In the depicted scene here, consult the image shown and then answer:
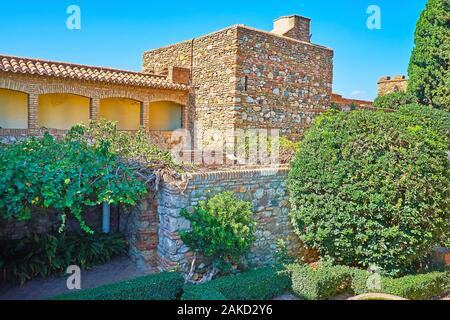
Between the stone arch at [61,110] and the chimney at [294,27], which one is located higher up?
the chimney at [294,27]

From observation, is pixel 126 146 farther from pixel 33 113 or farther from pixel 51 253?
pixel 33 113

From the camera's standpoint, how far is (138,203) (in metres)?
7.80

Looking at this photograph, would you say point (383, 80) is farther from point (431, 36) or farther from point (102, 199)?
point (102, 199)

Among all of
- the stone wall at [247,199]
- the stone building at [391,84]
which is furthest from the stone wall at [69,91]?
the stone building at [391,84]

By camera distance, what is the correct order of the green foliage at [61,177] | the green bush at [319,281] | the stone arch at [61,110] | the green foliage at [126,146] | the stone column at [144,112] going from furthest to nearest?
Result: the stone column at [144,112]
the stone arch at [61,110]
the green foliage at [126,146]
the green bush at [319,281]
the green foliage at [61,177]

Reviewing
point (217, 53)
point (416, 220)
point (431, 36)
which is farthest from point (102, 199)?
point (431, 36)

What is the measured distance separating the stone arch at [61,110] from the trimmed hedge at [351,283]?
9.09m

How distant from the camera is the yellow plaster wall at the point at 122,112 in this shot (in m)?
13.8

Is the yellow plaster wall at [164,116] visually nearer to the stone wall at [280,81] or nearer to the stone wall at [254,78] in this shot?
the stone wall at [254,78]

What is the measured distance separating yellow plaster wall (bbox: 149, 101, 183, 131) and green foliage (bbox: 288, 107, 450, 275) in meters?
8.10

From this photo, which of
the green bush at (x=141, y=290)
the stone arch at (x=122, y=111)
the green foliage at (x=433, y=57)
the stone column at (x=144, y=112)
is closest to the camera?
the green bush at (x=141, y=290)

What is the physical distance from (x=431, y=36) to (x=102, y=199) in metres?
17.6

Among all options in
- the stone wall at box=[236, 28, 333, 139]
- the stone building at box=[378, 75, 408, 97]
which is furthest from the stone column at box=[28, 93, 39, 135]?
the stone building at box=[378, 75, 408, 97]

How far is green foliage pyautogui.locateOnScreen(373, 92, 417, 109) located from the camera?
61.7 feet
